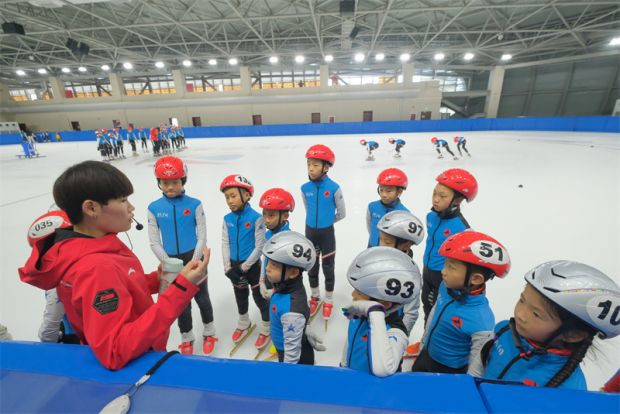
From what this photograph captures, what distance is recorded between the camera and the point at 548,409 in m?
0.72

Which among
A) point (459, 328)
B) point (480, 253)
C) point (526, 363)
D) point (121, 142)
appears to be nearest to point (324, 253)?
point (459, 328)

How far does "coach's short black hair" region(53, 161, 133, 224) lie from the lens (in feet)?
3.50

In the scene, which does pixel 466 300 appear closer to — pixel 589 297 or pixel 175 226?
pixel 589 297

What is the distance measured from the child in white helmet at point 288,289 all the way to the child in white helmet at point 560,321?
3.62ft

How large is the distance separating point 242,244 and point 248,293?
1.68 feet

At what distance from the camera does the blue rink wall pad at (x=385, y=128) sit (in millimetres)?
21969

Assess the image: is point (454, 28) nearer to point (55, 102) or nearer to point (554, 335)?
point (554, 335)

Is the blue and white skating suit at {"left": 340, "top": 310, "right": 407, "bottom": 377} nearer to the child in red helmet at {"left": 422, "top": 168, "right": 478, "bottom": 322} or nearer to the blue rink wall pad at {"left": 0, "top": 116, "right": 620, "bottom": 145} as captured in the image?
the child in red helmet at {"left": 422, "top": 168, "right": 478, "bottom": 322}

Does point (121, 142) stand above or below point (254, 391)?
below

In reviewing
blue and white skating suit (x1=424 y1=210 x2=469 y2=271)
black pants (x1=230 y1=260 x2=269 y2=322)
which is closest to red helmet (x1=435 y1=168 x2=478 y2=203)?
blue and white skating suit (x1=424 y1=210 x2=469 y2=271)

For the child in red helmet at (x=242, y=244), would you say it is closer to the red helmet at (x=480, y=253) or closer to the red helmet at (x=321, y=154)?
the red helmet at (x=321, y=154)

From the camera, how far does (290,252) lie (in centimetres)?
169

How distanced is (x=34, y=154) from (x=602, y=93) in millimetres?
44293

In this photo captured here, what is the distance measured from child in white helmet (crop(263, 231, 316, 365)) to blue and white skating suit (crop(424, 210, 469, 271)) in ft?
4.37
